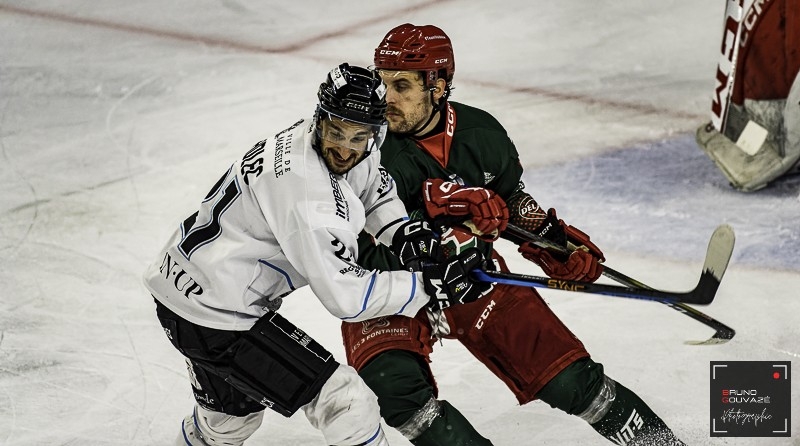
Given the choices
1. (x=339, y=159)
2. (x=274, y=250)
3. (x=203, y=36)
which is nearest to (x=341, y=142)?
(x=339, y=159)

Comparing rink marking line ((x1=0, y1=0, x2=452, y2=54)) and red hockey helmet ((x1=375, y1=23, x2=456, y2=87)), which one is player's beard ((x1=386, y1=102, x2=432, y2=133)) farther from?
rink marking line ((x1=0, y1=0, x2=452, y2=54))

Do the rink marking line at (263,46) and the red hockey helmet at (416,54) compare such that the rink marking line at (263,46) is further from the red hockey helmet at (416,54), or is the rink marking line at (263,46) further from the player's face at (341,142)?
the player's face at (341,142)

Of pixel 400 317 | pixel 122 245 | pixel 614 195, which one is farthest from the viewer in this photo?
pixel 614 195

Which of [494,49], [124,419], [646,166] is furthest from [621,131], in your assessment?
[124,419]

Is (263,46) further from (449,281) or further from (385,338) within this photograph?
(449,281)

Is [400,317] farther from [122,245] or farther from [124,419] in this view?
[122,245]

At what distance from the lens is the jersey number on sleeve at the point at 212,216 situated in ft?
8.64

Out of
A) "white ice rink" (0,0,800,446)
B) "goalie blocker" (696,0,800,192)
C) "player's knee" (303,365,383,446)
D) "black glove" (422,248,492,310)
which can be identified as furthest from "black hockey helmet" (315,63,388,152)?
"goalie blocker" (696,0,800,192)

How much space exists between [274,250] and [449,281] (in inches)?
16.6

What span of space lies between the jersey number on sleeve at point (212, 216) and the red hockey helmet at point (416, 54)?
640 millimetres

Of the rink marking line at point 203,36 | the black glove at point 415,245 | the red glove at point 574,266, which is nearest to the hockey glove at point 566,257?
the red glove at point 574,266

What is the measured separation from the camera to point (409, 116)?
3137mm

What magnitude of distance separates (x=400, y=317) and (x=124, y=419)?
967 mm

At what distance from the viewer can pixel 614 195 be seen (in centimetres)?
467
